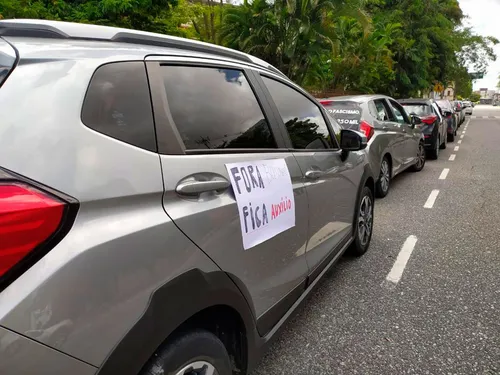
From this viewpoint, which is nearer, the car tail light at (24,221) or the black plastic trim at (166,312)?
the car tail light at (24,221)

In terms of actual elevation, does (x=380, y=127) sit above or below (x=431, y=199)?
above

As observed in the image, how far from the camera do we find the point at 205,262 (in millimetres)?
1530

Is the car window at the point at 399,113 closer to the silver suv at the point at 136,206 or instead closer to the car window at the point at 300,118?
the car window at the point at 300,118

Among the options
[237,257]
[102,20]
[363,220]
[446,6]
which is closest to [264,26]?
[102,20]

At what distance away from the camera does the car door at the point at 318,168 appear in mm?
2514

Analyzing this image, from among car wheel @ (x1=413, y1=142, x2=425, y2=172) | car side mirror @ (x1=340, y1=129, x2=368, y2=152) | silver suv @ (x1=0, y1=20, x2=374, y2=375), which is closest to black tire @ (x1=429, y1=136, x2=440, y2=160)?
car wheel @ (x1=413, y1=142, x2=425, y2=172)

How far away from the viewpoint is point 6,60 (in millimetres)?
1283

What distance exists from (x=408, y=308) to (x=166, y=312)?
237 cm

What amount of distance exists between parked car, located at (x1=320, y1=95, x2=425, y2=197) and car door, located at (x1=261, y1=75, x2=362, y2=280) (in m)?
2.31

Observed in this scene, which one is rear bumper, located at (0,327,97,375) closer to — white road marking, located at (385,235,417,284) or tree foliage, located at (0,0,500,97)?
white road marking, located at (385,235,417,284)

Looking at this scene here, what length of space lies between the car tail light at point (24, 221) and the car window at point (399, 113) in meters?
6.90

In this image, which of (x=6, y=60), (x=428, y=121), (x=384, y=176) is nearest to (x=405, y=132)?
(x=384, y=176)

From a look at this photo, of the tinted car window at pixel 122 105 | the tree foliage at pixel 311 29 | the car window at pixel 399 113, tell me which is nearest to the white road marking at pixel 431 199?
the car window at pixel 399 113

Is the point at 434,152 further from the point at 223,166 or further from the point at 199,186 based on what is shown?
the point at 199,186
